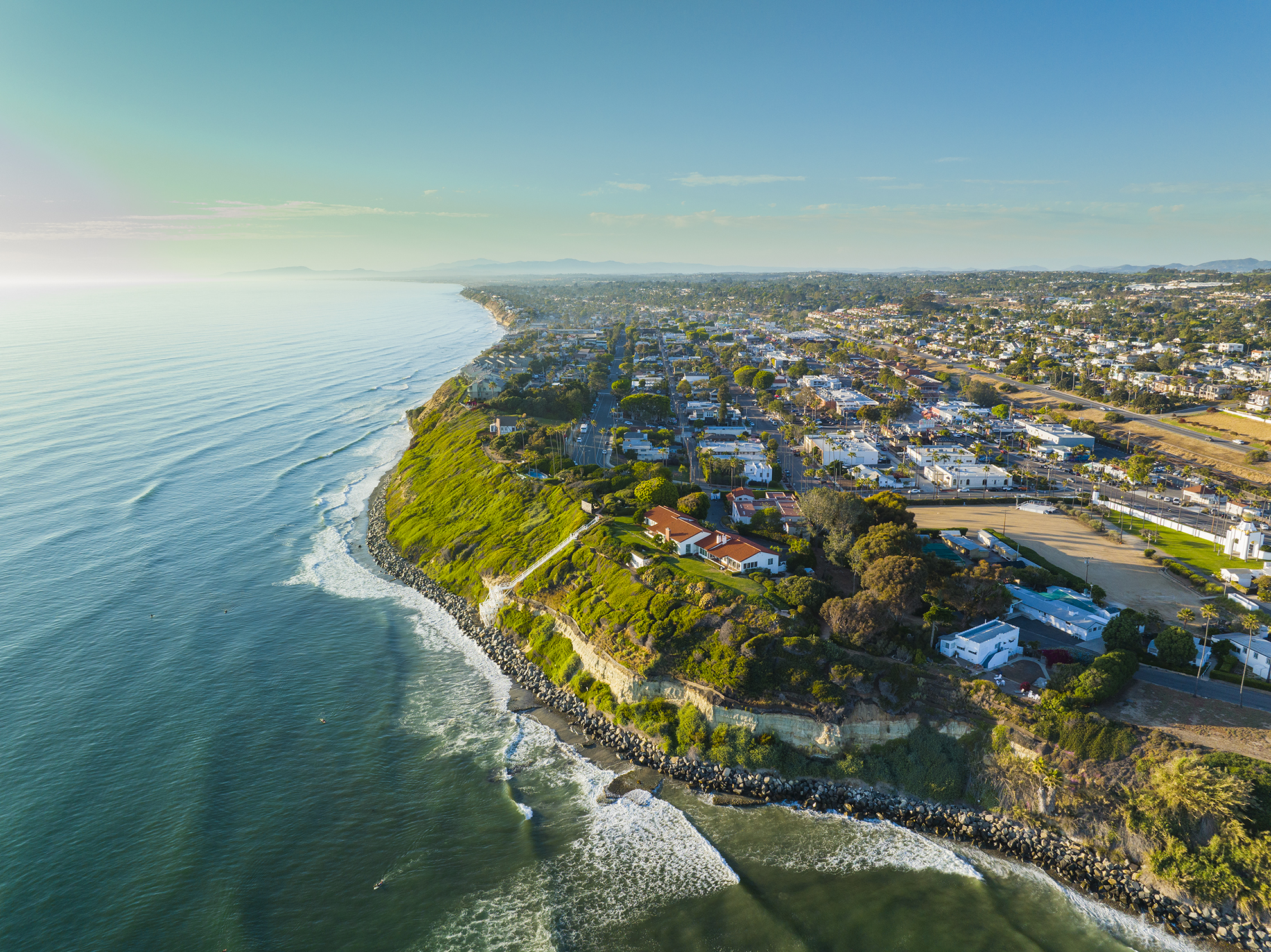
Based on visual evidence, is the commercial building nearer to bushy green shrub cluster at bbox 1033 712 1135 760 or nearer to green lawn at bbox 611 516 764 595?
green lawn at bbox 611 516 764 595

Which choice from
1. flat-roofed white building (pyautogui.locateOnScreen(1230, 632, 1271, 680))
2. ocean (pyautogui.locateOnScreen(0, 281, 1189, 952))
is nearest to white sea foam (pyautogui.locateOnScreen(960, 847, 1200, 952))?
ocean (pyautogui.locateOnScreen(0, 281, 1189, 952))

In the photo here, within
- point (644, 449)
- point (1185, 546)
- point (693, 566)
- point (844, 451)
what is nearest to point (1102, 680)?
point (693, 566)

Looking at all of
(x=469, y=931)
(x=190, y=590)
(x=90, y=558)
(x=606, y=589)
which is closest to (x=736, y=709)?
(x=606, y=589)

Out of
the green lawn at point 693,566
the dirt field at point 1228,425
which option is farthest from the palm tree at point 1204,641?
the dirt field at point 1228,425

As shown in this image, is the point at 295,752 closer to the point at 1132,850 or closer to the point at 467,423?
the point at 1132,850

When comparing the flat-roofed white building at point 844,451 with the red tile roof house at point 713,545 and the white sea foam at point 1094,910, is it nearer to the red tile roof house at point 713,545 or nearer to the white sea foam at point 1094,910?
the red tile roof house at point 713,545
